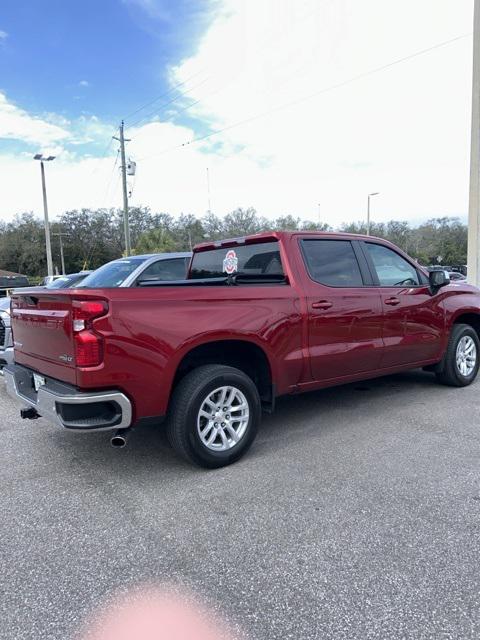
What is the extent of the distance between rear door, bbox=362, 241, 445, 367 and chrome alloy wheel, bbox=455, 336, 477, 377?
47 centimetres

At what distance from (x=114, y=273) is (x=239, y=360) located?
408 cm

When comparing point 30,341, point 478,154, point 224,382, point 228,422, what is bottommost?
point 228,422

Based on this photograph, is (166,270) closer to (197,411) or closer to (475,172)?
(197,411)

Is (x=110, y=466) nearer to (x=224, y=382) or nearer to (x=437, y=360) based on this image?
(x=224, y=382)

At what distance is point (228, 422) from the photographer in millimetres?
Answer: 3891

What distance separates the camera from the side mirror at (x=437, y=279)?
5.68 m

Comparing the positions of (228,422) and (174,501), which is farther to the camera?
(228,422)

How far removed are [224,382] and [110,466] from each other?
45.9 inches

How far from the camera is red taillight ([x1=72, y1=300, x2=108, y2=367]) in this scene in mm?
3250

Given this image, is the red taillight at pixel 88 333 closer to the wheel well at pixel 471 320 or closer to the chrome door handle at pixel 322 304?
the chrome door handle at pixel 322 304

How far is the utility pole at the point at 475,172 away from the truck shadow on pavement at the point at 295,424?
7450 mm

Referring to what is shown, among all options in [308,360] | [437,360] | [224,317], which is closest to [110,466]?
[224,317]

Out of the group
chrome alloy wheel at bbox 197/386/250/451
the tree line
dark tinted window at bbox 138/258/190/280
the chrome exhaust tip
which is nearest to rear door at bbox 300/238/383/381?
chrome alloy wheel at bbox 197/386/250/451

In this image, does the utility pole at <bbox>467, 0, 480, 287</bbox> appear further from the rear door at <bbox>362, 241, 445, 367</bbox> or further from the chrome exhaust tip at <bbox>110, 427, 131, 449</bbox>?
the chrome exhaust tip at <bbox>110, 427, 131, 449</bbox>
